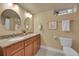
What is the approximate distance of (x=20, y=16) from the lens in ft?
7.85

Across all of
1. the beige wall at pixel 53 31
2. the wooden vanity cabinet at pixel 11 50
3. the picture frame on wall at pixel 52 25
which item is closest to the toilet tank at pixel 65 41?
the beige wall at pixel 53 31

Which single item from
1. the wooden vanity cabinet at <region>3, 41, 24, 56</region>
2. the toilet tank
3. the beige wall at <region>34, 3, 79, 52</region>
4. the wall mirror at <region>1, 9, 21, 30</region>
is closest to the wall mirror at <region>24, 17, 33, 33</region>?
the beige wall at <region>34, 3, 79, 52</region>

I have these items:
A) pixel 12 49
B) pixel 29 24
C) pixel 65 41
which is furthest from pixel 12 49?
pixel 65 41

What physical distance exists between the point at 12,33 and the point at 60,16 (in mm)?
1046

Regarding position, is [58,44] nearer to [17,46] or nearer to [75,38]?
[75,38]

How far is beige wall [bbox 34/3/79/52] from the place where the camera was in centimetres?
185

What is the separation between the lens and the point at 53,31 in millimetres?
1912

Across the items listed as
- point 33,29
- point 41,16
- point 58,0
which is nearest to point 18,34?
point 33,29

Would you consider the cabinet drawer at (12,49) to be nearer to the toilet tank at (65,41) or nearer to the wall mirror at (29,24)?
the wall mirror at (29,24)

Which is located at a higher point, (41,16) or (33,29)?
(41,16)

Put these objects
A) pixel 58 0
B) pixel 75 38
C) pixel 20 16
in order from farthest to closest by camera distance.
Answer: pixel 20 16, pixel 75 38, pixel 58 0

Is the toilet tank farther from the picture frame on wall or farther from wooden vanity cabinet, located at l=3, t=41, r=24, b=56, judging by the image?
wooden vanity cabinet, located at l=3, t=41, r=24, b=56

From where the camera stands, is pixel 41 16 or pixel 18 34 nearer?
pixel 41 16

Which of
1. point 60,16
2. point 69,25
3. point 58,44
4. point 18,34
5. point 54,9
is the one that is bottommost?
point 58,44
